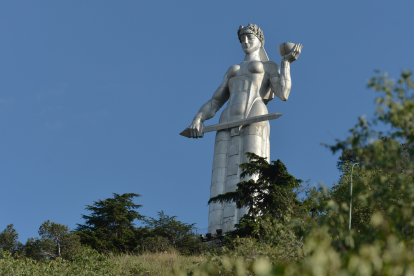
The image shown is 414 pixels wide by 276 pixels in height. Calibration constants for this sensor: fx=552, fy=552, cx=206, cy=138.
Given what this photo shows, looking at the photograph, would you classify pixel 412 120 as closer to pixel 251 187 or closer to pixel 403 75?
pixel 403 75

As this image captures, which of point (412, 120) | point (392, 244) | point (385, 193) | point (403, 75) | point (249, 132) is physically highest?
point (249, 132)

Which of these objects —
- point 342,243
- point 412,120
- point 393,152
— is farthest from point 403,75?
point 342,243

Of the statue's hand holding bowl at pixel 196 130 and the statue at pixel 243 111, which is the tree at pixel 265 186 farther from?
the statue's hand holding bowl at pixel 196 130

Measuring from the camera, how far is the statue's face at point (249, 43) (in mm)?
21031

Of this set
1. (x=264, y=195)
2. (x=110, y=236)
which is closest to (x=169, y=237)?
(x=110, y=236)

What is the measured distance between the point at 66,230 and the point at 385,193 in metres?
13.2

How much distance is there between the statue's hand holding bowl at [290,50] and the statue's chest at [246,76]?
1097 millimetres

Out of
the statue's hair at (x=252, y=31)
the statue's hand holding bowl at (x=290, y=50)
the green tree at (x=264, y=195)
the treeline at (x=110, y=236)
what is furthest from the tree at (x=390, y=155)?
the statue's hair at (x=252, y=31)

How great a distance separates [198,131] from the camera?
65.5 ft

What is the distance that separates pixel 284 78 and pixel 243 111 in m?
1.87

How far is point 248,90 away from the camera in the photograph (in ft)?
65.8

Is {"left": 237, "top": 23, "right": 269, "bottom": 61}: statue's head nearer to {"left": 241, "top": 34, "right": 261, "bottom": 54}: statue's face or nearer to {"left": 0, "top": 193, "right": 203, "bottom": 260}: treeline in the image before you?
{"left": 241, "top": 34, "right": 261, "bottom": 54}: statue's face

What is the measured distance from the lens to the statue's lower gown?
18.6m

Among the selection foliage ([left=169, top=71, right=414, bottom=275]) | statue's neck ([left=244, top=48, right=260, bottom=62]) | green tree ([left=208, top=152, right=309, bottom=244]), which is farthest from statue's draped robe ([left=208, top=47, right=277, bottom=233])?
foliage ([left=169, top=71, right=414, bottom=275])
